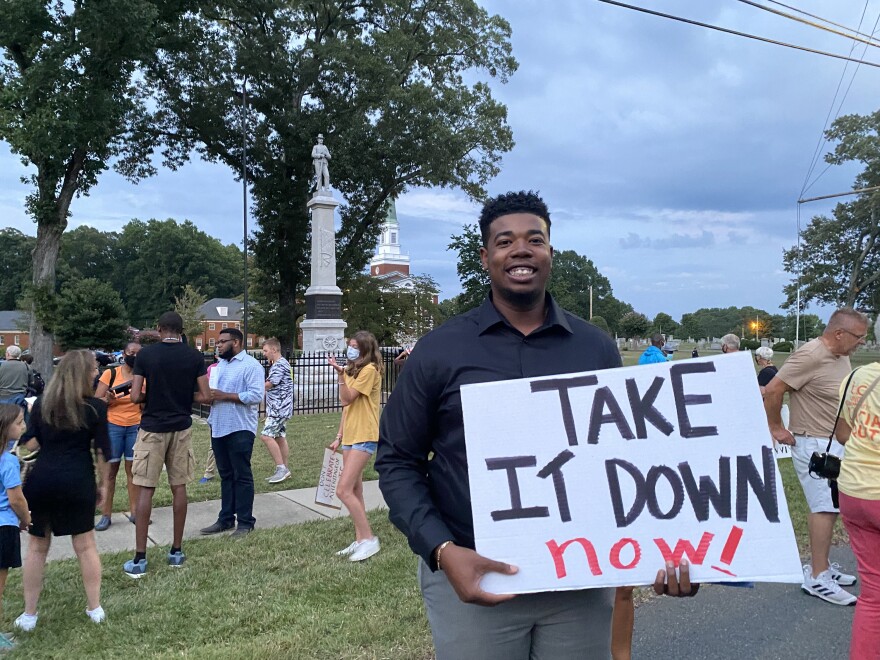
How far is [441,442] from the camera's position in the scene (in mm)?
1881

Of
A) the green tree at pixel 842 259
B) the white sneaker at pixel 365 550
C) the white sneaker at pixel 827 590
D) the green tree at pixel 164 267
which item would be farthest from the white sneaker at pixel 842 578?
the green tree at pixel 164 267

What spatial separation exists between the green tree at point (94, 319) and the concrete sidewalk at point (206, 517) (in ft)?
112

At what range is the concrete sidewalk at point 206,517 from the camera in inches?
219

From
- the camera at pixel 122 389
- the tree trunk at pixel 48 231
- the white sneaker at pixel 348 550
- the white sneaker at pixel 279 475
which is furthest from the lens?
the tree trunk at pixel 48 231

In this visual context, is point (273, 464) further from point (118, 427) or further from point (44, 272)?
point (44, 272)

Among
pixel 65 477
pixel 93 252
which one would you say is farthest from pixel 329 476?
pixel 93 252

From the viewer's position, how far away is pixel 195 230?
92875 millimetres

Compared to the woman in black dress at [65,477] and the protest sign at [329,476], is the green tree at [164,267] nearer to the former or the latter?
the protest sign at [329,476]

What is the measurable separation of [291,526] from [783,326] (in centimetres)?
11161

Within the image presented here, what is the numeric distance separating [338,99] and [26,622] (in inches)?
1034

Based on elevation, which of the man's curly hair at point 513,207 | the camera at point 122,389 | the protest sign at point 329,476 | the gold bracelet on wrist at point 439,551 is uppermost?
the man's curly hair at point 513,207

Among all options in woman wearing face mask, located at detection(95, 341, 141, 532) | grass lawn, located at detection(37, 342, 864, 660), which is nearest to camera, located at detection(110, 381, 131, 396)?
woman wearing face mask, located at detection(95, 341, 141, 532)

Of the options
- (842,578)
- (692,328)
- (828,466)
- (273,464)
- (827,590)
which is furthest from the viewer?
(692,328)

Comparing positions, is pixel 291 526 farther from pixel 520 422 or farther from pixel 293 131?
pixel 293 131
